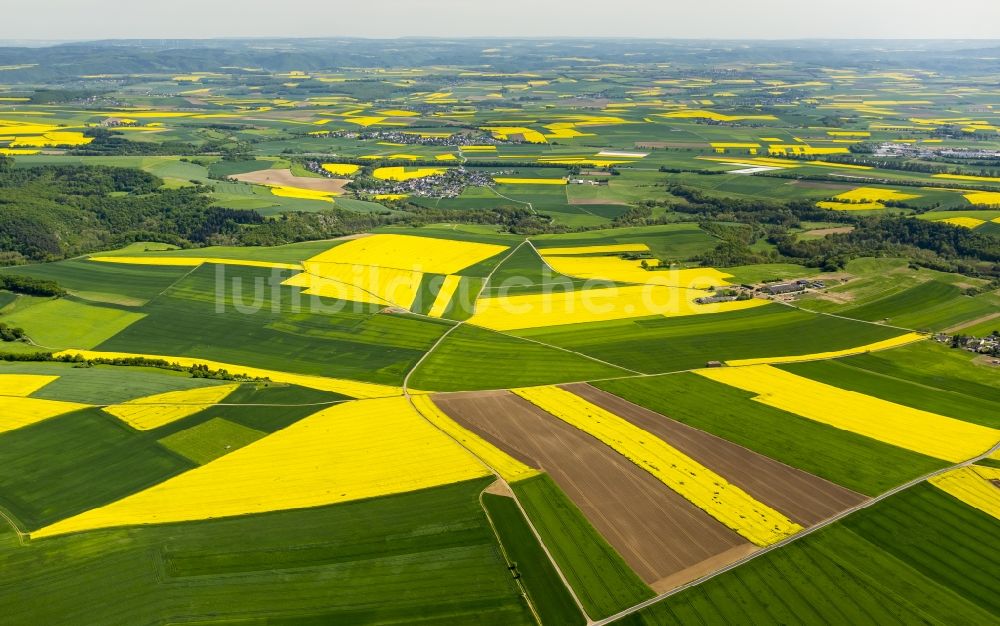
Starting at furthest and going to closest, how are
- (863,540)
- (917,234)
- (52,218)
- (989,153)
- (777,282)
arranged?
(989,153) → (52,218) → (917,234) → (777,282) → (863,540)

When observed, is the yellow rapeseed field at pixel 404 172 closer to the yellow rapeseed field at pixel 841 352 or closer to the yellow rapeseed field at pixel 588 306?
the yellow rapeseed field at pixel 588 306

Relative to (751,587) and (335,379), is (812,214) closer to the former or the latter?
(335,379)

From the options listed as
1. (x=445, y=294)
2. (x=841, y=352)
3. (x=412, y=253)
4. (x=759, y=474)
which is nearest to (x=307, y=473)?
(x=759, y=474)

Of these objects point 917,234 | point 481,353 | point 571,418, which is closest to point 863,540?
point 571,418

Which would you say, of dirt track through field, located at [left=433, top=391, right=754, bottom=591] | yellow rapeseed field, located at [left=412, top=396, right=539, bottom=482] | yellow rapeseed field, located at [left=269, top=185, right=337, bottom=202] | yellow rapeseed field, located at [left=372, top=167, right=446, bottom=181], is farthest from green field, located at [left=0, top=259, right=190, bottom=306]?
yellow rapeseed field, located at [left=372, top=167, right=446, bottom=181]

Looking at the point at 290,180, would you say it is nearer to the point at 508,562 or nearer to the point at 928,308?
the point at 928,308

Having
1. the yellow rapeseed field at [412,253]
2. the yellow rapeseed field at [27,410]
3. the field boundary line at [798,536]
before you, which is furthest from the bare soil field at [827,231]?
the yellow rapeseed field at [27,410]
